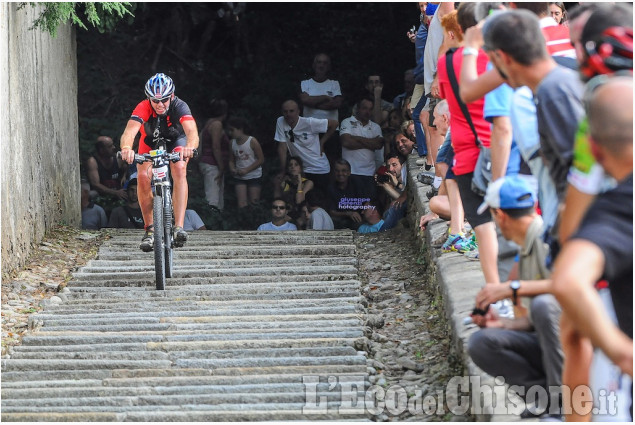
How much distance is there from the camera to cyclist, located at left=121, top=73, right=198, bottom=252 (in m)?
9.61

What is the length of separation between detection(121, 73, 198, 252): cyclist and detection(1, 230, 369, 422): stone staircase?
0.50 metres

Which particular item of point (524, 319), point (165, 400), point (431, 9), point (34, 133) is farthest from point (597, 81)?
point (34, 133)

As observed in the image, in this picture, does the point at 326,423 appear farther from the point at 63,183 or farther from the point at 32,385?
the point at 63,183

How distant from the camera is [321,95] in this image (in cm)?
1430

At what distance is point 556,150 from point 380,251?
6.42m

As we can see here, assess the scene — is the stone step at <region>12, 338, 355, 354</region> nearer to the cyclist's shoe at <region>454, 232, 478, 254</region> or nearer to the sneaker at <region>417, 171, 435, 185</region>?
the cyclist's shoe at <region>454, 232, 478, 254</region>

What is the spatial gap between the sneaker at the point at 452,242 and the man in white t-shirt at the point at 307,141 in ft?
18.7

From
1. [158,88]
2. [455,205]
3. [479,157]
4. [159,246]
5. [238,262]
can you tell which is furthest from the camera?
[238,262]

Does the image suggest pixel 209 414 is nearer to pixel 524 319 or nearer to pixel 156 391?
pixel 156 391

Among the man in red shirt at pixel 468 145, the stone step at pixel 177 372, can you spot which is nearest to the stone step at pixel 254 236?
the stone step at pixel 177 372

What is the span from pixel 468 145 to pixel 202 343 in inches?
91.1

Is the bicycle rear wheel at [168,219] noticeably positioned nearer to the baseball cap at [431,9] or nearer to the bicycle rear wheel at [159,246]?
the bicycle rear wheel at [159,246]

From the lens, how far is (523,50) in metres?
4.76

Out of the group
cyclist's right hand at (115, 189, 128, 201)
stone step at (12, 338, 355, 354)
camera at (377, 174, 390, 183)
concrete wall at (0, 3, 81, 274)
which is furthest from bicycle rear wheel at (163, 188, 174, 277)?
cyclist's right hand at (115, 189, 128, 201)
